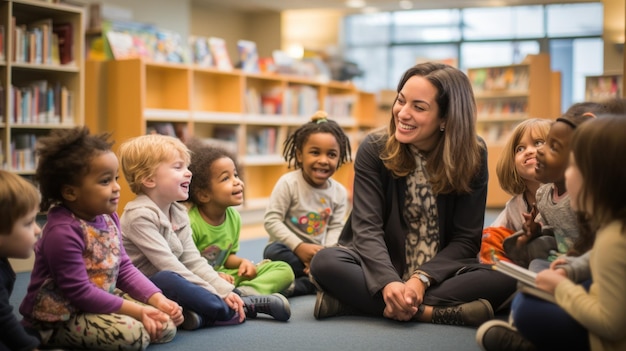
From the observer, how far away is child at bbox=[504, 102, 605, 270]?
205 cm

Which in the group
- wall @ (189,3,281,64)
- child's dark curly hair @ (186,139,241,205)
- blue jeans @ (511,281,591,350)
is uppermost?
wall @ (189,3,281,64)

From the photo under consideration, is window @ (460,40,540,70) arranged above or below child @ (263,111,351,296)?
above

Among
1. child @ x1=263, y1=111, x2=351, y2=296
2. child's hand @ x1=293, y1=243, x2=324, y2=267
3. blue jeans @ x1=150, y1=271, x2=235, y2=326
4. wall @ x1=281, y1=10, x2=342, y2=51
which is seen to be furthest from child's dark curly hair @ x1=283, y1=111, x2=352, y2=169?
wall @ x1=281, y1=10, x2=342, y2=51

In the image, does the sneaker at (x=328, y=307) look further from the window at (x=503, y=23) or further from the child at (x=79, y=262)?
the window at (x=503, y=23)

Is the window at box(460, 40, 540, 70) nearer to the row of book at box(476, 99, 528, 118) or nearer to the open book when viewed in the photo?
the row of book at box(476, 99, 528, 118)

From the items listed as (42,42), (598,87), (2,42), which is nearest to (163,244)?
(2,42)

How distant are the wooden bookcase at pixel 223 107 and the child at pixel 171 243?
2.86m

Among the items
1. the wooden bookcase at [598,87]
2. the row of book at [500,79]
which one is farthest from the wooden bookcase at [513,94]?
the wooden bookcase at [598,87]

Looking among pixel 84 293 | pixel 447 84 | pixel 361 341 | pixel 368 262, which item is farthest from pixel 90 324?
pixel 447 84

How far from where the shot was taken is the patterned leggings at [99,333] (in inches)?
77.4

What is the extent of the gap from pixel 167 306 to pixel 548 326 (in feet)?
3.54

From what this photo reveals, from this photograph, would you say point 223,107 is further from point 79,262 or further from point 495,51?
point 495,51

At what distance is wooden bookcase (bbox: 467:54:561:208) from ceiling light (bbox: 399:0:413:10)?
181cm

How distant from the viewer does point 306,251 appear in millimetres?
3062
